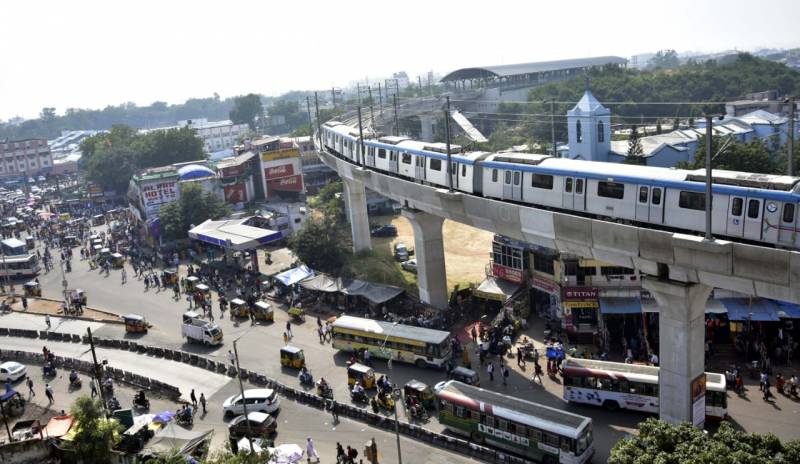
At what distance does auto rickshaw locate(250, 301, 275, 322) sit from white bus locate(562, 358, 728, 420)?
19.5m

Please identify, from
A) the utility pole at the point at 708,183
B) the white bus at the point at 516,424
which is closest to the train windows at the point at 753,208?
the utility pole at the point at 708,183

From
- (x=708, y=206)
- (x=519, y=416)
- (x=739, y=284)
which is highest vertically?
(x=708, y=206)

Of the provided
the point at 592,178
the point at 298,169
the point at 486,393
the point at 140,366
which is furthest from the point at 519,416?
the point at 298,169

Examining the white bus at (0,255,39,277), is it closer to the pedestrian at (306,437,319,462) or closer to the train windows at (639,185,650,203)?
the pedestrian at (306,437,319,462)

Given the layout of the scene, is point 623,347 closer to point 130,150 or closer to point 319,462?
point 319,462

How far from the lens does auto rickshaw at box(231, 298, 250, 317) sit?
131 feet

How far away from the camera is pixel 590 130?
191ft

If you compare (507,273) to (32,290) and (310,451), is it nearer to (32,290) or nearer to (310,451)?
(310,451)

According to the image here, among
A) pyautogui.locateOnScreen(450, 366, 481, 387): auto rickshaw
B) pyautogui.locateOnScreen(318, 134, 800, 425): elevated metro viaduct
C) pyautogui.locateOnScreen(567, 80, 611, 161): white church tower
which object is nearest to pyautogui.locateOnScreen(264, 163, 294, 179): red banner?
pyautogui.locateOnScreen(567, 80, 611, 161): white church tower

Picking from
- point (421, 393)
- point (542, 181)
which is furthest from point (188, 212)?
point (542, 181)

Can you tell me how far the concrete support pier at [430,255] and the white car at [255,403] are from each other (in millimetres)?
12672

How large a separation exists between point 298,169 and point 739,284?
5763cm

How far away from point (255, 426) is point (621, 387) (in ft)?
46.6

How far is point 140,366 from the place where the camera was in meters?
34.4
